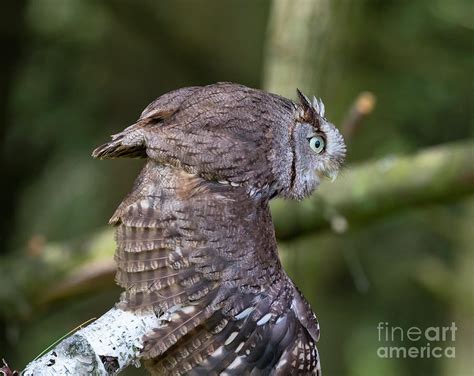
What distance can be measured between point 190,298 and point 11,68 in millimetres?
3189

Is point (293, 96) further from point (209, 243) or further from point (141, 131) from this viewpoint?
point (209, 243)

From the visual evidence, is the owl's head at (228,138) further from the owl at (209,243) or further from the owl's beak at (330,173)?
the owl's beak at (330,173)

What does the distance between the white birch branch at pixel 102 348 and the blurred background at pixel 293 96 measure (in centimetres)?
164

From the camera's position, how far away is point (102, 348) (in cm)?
235

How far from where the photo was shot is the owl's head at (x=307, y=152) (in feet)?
9.94

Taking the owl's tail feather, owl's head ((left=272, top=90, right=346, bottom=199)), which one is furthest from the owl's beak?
the owl's tail feather

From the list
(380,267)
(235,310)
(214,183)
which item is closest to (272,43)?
(214,183)

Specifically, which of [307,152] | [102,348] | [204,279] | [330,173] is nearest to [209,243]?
[204,279]

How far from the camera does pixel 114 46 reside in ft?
21.7

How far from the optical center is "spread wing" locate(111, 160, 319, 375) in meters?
2.60

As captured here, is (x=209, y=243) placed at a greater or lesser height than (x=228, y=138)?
lesser

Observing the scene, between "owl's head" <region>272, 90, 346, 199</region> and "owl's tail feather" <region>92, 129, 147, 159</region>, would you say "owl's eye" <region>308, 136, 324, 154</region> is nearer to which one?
"owl's head" <region>272, 90, 346, 199</region>

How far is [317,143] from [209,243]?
0.79 meters

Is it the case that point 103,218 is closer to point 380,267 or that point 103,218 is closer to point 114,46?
point 114,46
